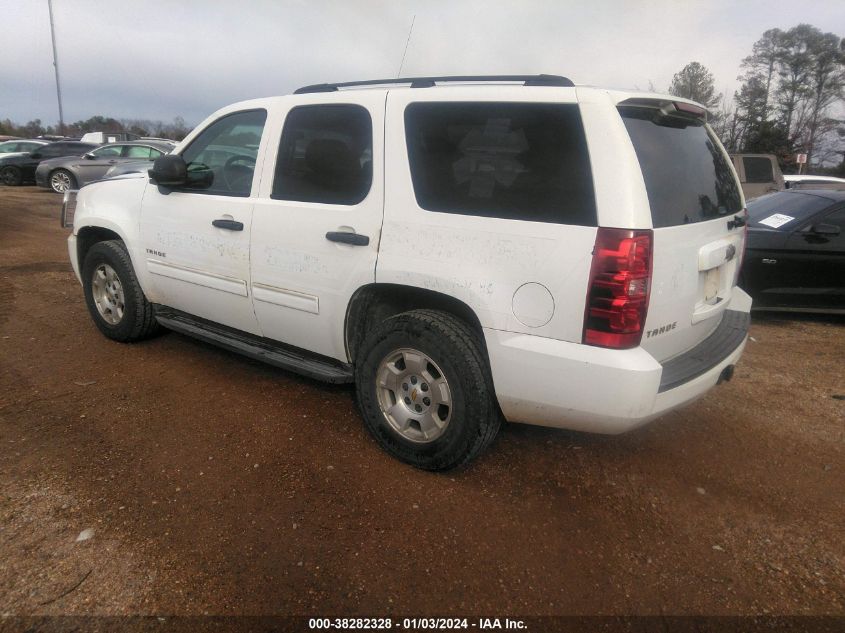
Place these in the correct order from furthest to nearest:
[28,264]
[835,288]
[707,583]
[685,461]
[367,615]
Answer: [28,264], [835,288], [685,461], [707,583], [367,615]

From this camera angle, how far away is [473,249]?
2789 mm

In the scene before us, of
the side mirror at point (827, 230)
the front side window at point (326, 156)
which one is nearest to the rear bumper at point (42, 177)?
the front side window at point (326, 156)

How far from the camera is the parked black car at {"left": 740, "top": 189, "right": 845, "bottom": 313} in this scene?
5996 millimetres

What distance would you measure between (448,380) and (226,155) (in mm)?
2266

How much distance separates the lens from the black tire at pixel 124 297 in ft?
14.9

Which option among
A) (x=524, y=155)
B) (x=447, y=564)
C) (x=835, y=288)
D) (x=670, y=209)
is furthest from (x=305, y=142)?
(x=835, y=288)

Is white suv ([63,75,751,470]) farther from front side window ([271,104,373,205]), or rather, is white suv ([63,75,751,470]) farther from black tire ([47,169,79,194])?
black tire ([47,169,79,194])

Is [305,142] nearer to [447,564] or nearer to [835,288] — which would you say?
[447,564]

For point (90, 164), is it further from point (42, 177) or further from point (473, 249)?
point (473, 249)

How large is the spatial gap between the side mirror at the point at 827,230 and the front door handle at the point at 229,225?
18.1 feet

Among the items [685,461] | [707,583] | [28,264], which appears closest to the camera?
[707,583]

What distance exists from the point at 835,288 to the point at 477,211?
5.02 meters

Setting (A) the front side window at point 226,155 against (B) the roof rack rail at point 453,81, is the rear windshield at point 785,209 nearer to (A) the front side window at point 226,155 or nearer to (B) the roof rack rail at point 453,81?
(B) the roof rack rail at point 453,81

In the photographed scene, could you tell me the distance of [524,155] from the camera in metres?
2.73
